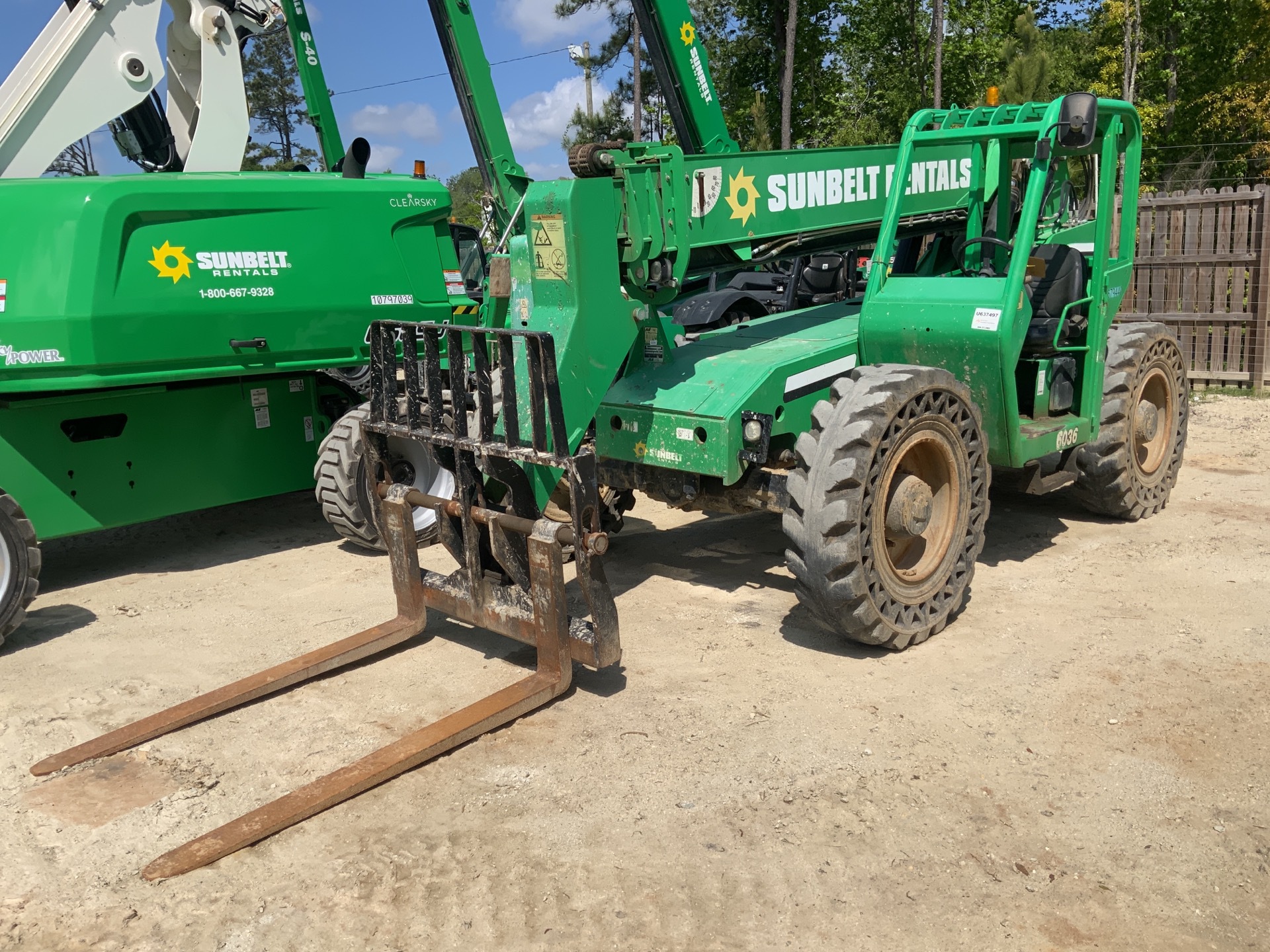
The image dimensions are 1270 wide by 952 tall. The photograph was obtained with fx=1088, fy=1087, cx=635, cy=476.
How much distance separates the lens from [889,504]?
5031mm

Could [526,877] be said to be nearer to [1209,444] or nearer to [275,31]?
[275,31]

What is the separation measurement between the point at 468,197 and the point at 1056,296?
141 feet

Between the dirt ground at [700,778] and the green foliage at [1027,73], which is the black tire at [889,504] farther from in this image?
the green foliage at [1027,73]

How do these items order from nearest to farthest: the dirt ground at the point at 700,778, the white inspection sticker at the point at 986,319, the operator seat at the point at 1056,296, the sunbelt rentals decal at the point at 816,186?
the dirt ground at the point at 700,778
the sunbelt rentals decal at the point at 816,186
the white inspection sticker at the point at 986,319
the operator seat at the point at 1056,296

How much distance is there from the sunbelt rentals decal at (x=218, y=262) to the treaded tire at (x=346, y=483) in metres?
1.00

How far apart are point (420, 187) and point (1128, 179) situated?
4475 mm

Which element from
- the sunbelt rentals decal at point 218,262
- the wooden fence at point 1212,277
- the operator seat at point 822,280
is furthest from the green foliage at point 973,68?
the sunbelt rentals decal at point 218,262

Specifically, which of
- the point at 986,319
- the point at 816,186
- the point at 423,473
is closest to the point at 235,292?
the point at 423,473

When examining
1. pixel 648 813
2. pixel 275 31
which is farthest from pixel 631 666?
pixel 275 31

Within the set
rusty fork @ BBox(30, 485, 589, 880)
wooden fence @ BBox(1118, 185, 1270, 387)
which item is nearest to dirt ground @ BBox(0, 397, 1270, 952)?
rusty fork @ BBox(30, 485, 589, 880)

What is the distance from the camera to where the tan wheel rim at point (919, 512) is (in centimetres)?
498

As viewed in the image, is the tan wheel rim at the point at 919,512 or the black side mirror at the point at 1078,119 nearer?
the tan wheel rim at the point at 919,512

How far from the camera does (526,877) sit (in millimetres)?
3357

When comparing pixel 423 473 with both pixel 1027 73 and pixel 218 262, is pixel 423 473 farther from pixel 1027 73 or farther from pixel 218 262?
pixel 1027 73
